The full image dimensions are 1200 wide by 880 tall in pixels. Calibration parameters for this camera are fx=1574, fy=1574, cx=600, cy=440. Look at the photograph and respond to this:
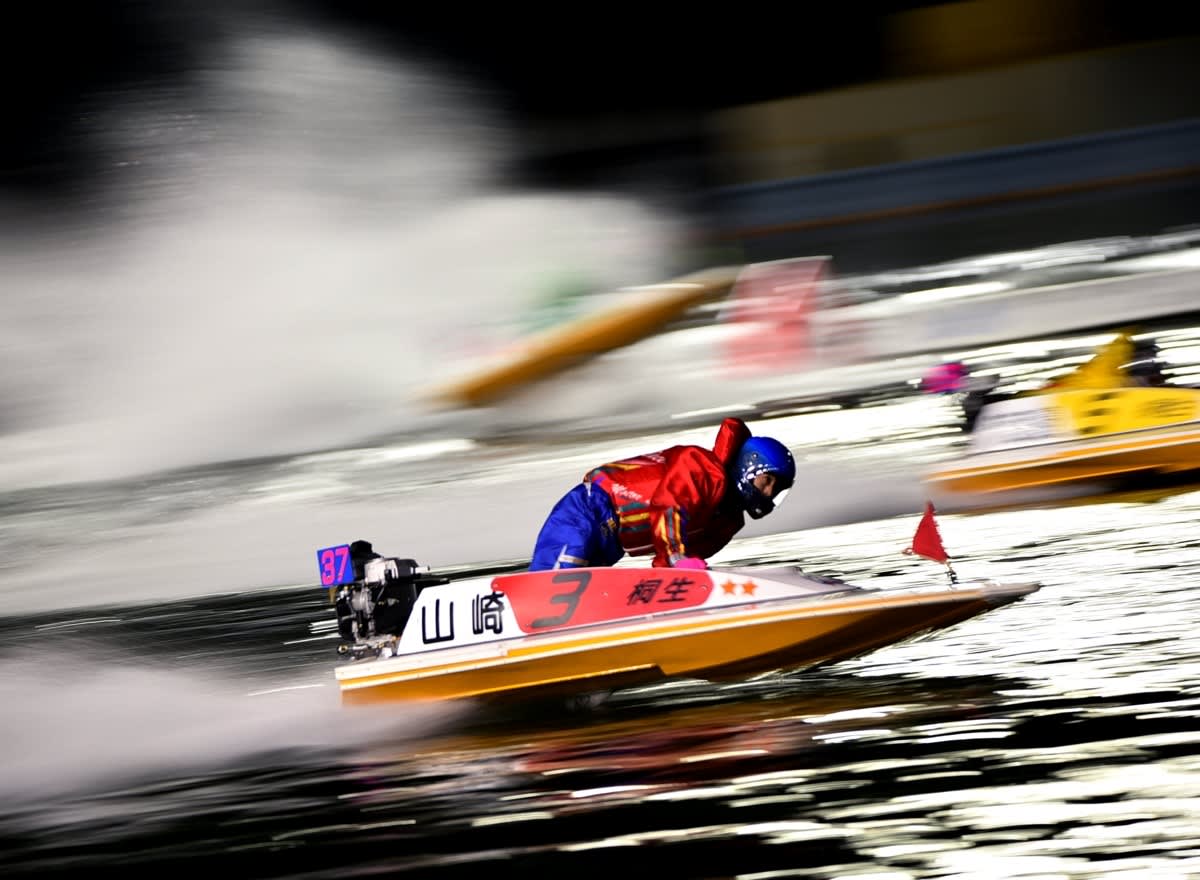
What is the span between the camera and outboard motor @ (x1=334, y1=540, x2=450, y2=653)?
6035mm

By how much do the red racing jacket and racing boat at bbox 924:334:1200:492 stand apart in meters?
3.51

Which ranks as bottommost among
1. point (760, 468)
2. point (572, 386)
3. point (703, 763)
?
point (703, 763)

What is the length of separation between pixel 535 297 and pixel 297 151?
9825mm

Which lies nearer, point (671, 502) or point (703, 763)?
point (703, 763)

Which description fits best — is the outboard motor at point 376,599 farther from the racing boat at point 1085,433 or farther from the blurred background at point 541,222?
the racing boat at point 1085,433

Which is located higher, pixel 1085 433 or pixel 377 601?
pixel 1085 433

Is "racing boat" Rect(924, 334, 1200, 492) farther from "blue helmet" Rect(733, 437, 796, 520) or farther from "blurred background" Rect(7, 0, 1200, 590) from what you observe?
"blue helmet" Rect(733, 437, 796, 520)

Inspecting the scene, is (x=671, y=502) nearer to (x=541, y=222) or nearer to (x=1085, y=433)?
(x=1085, y=433)

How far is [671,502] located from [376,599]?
1236 mm

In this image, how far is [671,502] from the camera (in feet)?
18.7

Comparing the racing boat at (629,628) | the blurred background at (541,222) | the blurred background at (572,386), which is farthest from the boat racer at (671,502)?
the blurred background at (541,222)

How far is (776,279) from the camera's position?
13820 mm

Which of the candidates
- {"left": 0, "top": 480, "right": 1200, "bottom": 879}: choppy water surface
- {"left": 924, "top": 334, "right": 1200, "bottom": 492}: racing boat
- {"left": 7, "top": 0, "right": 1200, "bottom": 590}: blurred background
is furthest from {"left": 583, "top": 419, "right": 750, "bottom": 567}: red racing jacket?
{"left": 7, "top": 0, "right": 1200, "bottom": 590}: blurred background

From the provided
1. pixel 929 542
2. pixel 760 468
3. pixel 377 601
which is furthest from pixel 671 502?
pixel 377 601
